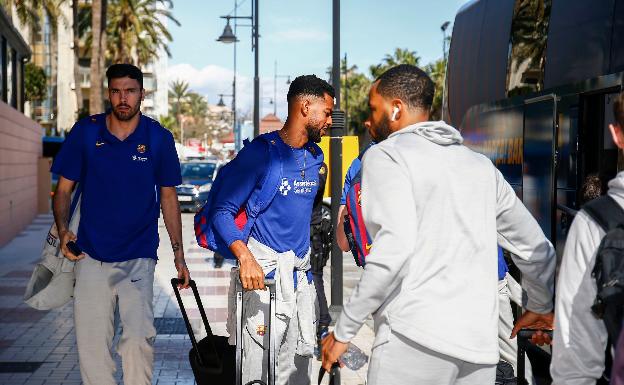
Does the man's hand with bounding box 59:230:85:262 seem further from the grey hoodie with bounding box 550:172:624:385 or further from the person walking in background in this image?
the person walking in background

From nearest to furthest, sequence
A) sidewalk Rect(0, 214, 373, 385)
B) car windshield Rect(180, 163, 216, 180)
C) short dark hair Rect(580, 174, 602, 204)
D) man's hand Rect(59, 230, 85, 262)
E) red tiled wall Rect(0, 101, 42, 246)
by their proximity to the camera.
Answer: man's hand Rect(59, 230, 85, 262) → short dark hair Rect(580, 174, 602, 204) → sidewalk Rect(0, 214, 373, 385) → red tiled wall Rect(0, 101, 42, 246) → car windshield Rect(180, 163, 216, 180)

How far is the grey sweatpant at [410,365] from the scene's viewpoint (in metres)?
2.97

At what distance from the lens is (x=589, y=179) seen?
5969 mm

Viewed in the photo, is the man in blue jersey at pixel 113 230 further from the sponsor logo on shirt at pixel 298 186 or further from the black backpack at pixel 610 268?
the black backpack at pixel 610 268

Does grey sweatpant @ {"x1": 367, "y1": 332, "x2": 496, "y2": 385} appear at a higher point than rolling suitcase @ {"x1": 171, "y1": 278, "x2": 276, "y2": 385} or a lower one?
higher

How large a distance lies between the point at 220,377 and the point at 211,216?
0.81 metres

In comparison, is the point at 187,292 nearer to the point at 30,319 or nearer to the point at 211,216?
the point at 30,319

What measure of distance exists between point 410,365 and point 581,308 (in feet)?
2.06

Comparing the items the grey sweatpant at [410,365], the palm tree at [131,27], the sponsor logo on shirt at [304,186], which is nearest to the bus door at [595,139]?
the sponsor logo on shirt at [304,186]

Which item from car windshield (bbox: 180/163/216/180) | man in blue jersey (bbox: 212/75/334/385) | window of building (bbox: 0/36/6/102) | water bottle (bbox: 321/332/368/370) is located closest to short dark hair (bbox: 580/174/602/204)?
man in blue jersey (bbox: 212/75/334/385)

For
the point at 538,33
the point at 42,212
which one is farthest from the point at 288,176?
the point at 42,212

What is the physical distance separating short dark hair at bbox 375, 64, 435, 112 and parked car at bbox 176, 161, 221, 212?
945 inches

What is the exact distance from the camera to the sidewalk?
7.04 m

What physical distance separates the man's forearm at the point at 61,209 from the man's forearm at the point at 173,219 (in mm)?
519
